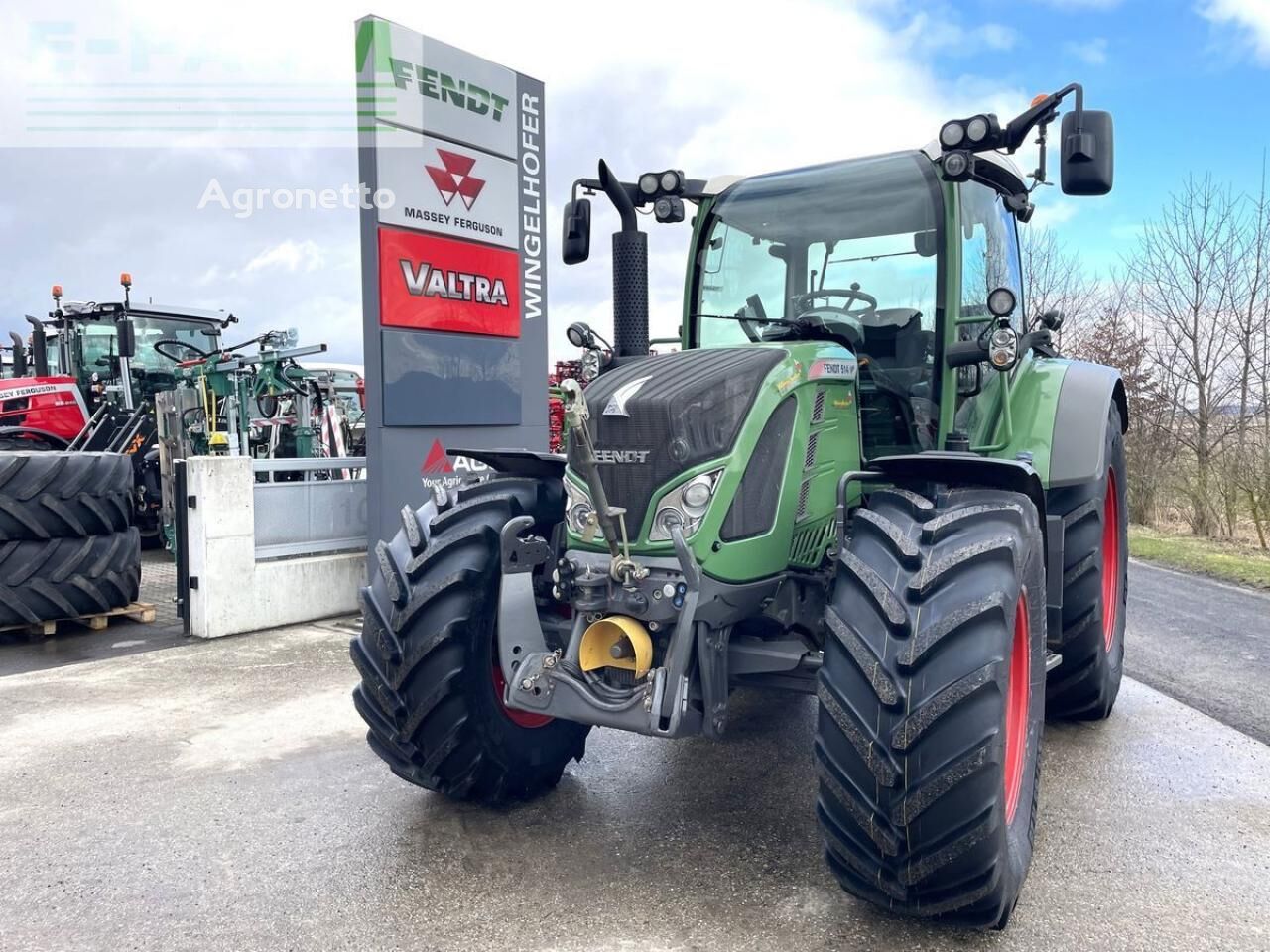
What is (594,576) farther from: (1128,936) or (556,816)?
(1128,936)

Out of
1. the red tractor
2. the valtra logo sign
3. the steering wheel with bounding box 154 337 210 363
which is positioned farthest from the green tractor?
the steering wheel with bounding box 154 337 210 363

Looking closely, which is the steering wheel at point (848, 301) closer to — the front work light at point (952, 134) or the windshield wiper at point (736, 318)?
the windshield wiper at point (736, 318)

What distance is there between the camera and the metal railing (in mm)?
6723

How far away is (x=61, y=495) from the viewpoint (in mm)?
6504

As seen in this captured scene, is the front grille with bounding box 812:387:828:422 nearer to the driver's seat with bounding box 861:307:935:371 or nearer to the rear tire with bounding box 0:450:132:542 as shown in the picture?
the driver's seat with bounding box 861:307:935:371

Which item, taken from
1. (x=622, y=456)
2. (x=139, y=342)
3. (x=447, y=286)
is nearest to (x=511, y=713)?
(x=622, y=456)

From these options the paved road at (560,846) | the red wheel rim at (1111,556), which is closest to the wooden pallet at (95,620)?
the paved road at (560,846)

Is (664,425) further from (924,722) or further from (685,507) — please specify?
(924,722)

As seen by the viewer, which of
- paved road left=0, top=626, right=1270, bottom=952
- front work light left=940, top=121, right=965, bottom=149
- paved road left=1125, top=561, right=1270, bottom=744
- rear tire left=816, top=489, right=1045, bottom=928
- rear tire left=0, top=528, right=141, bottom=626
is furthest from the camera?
rear tire left=0, top=528, right=141, bottom=626

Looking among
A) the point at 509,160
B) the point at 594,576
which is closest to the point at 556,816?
the point at 594,576

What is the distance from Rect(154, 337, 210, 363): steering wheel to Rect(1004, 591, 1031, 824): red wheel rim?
32.6 feet

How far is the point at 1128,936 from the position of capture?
258 centimetres

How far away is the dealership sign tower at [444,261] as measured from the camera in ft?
21.9

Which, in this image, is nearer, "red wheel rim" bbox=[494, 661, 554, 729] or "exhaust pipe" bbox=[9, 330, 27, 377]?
"red wheel rim" bbox=[494, 661, 554, 729]
